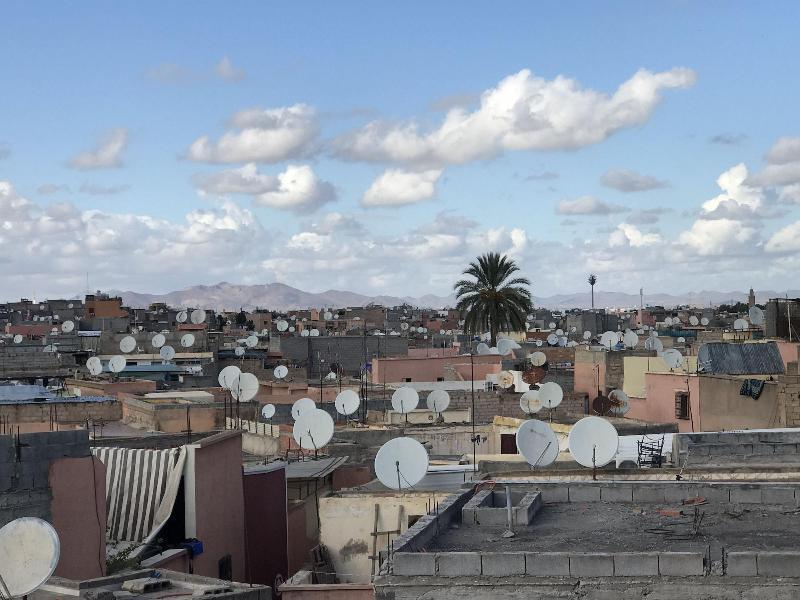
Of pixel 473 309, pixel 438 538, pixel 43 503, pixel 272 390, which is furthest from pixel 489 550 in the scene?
pixel 473 309

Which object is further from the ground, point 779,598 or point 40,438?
point 40,438

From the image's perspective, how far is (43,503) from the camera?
14664 mm

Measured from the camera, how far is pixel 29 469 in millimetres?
14586

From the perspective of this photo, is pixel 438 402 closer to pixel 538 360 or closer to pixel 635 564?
pixel 538 360

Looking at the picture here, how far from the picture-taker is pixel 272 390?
41.2 meters

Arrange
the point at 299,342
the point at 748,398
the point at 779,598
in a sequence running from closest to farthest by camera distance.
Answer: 1. the point at 779,598
2. the point at 748,398
3. the point at 299,342

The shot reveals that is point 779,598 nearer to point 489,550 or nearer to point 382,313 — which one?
point 489,550

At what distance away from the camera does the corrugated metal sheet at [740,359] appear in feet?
103

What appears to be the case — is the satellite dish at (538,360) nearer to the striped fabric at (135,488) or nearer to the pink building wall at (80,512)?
the striped fabric at (135,488)

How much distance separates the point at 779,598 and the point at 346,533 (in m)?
9.87

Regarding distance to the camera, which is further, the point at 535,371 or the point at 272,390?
the point at 272,390

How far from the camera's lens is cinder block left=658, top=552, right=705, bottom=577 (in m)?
9.01

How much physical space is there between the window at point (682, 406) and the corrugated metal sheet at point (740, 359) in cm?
155

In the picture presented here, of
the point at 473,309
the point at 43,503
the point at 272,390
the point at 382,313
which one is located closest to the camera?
the point at 43,503
